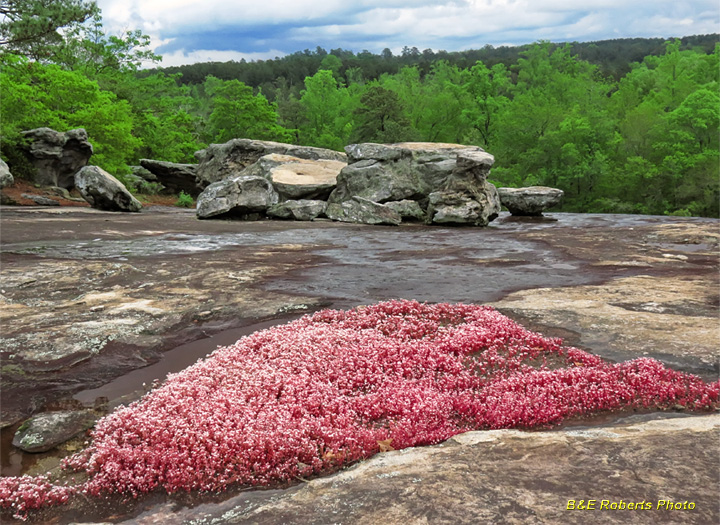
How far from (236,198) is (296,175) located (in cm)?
455

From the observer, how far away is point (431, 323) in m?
7.32

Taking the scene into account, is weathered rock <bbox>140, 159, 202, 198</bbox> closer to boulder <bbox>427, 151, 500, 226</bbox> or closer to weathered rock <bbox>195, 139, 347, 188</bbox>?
weathered rock <bbox>195, 139, 347, 188</bbox>

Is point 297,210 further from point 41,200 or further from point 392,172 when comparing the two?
point 41,200

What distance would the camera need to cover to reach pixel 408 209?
2708 centimetres

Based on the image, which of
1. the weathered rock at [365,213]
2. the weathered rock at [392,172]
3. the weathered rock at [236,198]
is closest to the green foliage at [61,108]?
the weathered rock at [236,198]

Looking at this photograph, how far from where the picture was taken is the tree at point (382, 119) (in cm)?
4944

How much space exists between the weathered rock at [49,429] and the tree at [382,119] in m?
45.9

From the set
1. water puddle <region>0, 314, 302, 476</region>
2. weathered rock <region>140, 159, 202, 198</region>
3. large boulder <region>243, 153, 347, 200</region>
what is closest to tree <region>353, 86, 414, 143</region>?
weathered rock <region>140, 159, 202, 198</region>

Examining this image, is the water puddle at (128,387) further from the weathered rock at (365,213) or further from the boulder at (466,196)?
the boulder at (466,196)

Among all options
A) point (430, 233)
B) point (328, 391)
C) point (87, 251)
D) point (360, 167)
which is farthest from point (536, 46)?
point (328, 391)

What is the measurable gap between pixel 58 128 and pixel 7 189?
6.10 meters

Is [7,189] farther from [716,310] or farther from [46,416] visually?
[716,310]

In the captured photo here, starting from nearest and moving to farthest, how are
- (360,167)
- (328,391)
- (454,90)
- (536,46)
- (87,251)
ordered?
(328,391)
(87,251)
(360,167)
(454,90)
(536,46)

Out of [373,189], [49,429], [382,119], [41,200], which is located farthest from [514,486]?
[382,119]
